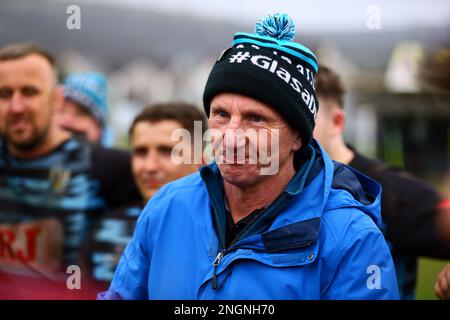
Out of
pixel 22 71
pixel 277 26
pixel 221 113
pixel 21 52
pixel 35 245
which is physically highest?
pixel 21 52

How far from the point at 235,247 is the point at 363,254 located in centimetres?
34

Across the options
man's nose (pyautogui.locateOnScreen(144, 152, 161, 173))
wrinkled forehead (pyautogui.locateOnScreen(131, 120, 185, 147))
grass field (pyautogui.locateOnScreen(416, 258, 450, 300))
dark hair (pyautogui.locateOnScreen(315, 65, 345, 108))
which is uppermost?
dark hair (pyautogui.locateOnScreen(315, 65, 345, 108))

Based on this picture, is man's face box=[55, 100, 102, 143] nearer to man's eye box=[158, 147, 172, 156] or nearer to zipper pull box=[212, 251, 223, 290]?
man's eye box=[158, 147, 172, 156]

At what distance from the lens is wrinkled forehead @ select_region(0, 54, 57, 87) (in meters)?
3.40

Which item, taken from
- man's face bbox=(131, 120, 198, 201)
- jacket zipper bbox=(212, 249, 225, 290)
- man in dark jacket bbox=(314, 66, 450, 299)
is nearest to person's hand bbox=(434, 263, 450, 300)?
man in dark jacket bbox=(314, 66, 450, 299)

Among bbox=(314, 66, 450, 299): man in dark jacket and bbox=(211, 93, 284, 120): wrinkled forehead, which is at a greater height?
bbox=(211, 93, 284, 120): wrinkled forehead

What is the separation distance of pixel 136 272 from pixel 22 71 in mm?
2059

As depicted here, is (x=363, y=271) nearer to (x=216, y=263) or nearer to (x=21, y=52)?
(x=216, y=263)

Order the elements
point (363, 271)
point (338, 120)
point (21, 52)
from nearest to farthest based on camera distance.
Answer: point (363, 271) < point (338, 120) < point (21, 52)

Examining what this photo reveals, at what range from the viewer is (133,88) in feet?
36.1

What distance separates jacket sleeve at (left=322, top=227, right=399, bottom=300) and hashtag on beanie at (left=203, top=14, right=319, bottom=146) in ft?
1.20

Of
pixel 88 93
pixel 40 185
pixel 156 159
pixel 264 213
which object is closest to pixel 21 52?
pixel 40 185

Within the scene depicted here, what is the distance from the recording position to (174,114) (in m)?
3.00
